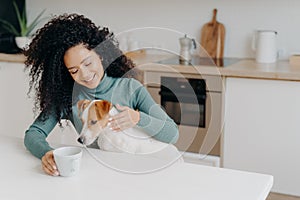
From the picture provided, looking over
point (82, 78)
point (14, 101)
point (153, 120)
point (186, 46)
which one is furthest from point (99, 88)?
point (14, 101)

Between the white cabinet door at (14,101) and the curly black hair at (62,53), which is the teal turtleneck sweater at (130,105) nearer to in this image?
the curly black hair at (62,53)

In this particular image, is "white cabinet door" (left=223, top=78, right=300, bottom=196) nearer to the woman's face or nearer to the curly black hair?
the curly black hair

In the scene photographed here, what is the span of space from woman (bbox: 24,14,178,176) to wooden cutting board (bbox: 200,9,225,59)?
190cm

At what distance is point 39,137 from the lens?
5.35ft

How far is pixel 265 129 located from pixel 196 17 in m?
1.05

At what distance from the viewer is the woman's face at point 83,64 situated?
1445 mm

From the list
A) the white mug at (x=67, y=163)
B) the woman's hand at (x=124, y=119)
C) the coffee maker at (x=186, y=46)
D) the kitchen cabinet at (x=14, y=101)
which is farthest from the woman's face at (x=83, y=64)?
the kitchen cabinet at (x=14, y=101)

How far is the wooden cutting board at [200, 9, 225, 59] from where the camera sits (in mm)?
3387

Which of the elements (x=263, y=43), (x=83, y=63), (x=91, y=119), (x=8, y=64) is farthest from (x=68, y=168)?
(x=8, y=64)

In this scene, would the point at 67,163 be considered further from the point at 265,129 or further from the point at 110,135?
the point at 265,129

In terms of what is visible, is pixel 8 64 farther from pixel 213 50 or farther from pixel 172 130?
pixel 172 130

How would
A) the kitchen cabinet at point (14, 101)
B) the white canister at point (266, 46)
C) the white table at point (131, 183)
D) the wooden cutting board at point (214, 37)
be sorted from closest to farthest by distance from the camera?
the white table at point (131, 183), the white canister at point (266, 46), the wooden cutting board at point (214, 37), the kitchen cabinet at point (14, 101)

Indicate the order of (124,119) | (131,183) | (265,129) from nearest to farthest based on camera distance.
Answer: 1. (131,183)
2. (124,119)
3. (265,129)

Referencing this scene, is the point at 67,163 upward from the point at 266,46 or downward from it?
downward
